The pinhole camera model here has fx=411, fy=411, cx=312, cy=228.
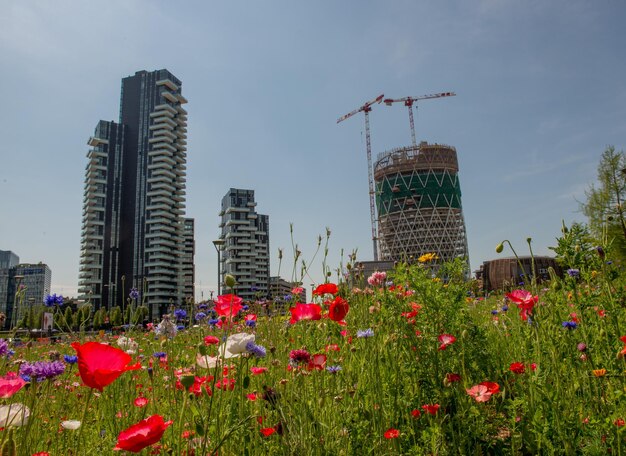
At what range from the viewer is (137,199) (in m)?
82.0

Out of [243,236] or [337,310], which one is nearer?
[337,310]

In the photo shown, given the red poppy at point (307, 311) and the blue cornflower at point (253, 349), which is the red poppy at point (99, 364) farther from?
the red poppy at point (307, 311)

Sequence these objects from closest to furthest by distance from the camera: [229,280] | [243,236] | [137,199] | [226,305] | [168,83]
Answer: [229,280] < [226,305] < [137,199] < [168,83] < [243,236]

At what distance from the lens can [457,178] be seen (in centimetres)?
6234

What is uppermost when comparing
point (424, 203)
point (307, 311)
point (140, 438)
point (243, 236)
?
point (243, 236)

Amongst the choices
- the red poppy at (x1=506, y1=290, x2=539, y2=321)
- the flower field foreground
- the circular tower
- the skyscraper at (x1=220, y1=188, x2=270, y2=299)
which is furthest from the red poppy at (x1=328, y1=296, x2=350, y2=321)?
the skyscraper at (x1=220, y1=188, x2=270, y2=299)

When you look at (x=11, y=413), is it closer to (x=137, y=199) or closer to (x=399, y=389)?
(x=399, y=389)

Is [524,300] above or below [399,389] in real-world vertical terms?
above

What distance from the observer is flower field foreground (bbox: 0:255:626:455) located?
5.28 ft

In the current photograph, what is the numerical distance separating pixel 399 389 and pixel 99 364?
1658mm

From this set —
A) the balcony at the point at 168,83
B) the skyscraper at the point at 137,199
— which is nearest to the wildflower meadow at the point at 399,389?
the skyscraper at the point at 137,199

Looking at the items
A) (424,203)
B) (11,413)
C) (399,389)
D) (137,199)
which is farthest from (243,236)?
(11,413)

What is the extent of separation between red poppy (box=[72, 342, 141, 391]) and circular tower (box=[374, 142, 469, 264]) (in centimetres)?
5862

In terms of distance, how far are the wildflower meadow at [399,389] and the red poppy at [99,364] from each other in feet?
0.66
